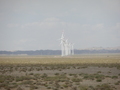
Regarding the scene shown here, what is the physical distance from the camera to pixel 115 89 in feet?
80.3

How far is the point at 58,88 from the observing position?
25.1 meters

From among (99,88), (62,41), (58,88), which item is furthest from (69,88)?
(62,41)

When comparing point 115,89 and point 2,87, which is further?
point 2,87

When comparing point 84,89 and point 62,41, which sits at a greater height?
point 62,41

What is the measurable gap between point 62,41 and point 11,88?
5776 inches

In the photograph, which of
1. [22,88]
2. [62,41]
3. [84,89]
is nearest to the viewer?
[84,89]

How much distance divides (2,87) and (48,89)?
4764mm

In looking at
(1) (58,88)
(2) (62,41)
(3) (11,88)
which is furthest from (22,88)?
(2) (62,41)

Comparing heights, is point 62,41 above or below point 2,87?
above

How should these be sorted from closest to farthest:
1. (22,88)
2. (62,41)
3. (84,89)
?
(84,89) < (22,88) < (62,41)

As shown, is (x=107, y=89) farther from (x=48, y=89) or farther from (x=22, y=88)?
(x=22, y=88)

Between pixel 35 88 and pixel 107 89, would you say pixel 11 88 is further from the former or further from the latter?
pixel 107 89

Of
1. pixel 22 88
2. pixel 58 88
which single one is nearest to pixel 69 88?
pixel 58 88

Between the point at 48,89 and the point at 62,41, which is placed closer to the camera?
the point at 48,89
